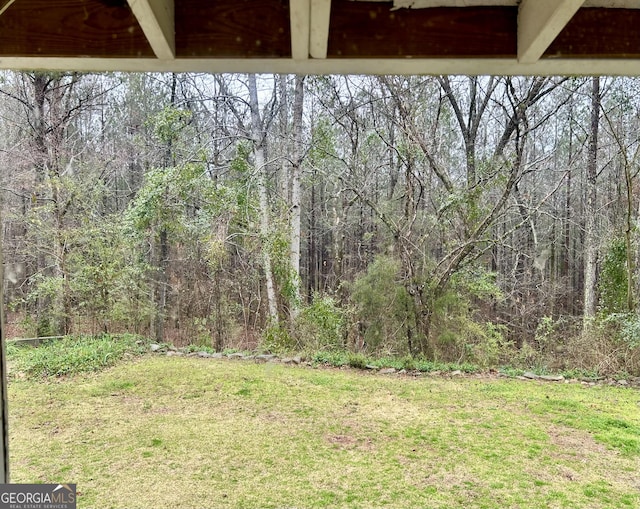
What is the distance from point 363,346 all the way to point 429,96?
219cm

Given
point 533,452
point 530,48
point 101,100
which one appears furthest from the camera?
point 101,100

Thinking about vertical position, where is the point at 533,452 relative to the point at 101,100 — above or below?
below

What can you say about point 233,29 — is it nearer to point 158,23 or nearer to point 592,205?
point 158,23

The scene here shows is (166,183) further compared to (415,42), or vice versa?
(166,183)

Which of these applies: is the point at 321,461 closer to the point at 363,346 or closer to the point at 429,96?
the point at 363,346

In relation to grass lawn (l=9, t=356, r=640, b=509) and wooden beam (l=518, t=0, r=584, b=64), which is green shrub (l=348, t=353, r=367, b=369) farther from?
wooden beam (l=518, t=0, r=584, b=64)

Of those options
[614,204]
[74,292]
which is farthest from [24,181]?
[614,204]

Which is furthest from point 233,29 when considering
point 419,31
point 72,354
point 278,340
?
point 72,354

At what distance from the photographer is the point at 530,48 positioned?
2.22ft

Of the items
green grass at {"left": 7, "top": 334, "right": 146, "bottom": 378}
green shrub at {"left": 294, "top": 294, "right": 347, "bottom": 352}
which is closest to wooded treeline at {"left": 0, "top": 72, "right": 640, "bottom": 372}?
green shrub at {"left": 294, "top": 294, "right": 347, "bottom": 352}

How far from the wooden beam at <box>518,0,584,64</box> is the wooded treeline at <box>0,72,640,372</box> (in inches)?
109

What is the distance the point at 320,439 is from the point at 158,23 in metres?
2.04

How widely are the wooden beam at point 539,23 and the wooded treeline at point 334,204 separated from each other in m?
2.76

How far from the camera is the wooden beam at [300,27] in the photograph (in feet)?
1.95
